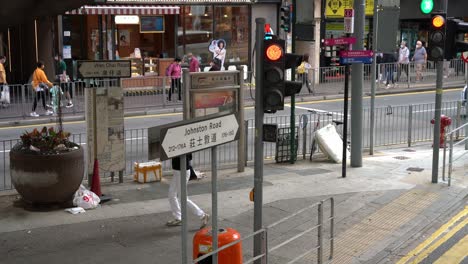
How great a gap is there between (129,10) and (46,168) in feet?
57.9

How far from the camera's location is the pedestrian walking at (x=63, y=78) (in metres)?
22.7

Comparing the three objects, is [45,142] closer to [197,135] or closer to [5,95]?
[197,135]

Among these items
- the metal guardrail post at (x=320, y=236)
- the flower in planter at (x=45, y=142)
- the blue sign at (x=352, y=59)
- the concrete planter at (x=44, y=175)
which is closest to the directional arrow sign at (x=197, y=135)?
the metal guardrail post at (x=320, y=236)

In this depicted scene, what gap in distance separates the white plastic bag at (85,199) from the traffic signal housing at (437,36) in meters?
6.66

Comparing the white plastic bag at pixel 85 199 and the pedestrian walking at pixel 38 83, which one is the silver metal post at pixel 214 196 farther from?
the pedestrian walking at pixel 38 83

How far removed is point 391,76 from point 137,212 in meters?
21.0

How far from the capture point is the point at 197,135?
577 cm

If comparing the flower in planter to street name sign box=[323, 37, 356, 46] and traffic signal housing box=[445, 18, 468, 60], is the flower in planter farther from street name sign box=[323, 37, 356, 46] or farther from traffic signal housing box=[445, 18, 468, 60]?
traffic signal housing box=[445, 18, 468, 60]

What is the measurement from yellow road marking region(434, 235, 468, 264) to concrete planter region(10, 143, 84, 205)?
225 inches

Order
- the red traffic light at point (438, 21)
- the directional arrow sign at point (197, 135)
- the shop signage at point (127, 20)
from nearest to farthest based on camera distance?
1. the directional arrow sign at point (197, 135)
2. the red traffic light at point (438, 21)
3. the shop signage at point (127, 20)

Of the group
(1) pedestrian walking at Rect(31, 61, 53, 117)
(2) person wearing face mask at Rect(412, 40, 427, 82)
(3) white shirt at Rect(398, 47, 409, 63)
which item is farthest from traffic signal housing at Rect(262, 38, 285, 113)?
(3) white shirt at Rect(398, 47, 409, 63)

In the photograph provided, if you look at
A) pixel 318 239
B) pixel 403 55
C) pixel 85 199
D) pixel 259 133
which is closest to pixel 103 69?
pixel 85 199

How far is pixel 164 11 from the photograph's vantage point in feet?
90.3

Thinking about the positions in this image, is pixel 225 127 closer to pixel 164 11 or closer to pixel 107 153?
pixel 107 153
